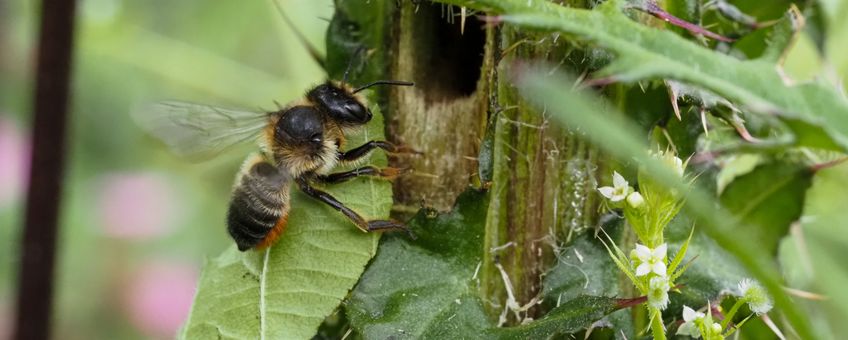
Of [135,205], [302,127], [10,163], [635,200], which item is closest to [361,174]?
[302,127]

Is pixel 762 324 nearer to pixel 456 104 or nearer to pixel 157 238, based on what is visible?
pixel 456 104

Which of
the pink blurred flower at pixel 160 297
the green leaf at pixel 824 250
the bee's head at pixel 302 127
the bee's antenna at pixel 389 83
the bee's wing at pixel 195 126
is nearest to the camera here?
the bee's antenna at pixel 389 83

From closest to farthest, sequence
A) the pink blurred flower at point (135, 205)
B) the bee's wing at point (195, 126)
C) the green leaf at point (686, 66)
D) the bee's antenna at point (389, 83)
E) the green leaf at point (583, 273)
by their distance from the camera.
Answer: the green leaf at point (686, 66) → the green leaf at point (583, 273) → the bee's antenna at point (389, 83) → the bee's wing at point (195, 126) → the pink blurred flower at point (135, 205)

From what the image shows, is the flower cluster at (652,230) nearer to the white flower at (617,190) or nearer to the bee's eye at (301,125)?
the white flower at (617,190)

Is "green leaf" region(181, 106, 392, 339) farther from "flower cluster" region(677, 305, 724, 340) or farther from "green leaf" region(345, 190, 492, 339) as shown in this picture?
"flower cluster" region(677, 305, 724, 340)

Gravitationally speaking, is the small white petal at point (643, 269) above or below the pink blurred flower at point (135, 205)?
above

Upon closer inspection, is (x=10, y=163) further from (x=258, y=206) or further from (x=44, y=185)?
(x=258, y=206)

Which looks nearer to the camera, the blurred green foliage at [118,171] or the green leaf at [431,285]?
the green leaf at [431,285]

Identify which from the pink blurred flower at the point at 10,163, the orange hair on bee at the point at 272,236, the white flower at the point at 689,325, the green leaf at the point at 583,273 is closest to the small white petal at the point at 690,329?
the white flower at the point at 689,325
